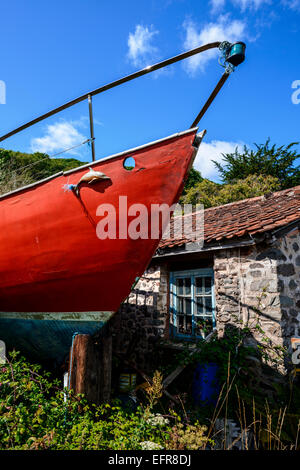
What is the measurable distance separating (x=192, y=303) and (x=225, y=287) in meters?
1.14

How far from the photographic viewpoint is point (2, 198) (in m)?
3.95

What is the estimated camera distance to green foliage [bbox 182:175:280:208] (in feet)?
52.4

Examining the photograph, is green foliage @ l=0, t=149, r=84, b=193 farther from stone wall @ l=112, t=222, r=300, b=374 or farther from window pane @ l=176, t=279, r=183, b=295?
stone wall @ l=112, t=222, r=300, b=374

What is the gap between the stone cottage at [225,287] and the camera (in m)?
4.81

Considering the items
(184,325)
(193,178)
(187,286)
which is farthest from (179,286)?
(193,178)

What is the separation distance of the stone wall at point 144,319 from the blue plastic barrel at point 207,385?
1.50 metres

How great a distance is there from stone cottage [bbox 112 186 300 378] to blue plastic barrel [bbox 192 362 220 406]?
0.71 metres

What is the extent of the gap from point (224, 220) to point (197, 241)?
1578 millimetres

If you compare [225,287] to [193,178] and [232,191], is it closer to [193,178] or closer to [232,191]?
[232,191]

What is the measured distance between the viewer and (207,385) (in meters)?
4.78

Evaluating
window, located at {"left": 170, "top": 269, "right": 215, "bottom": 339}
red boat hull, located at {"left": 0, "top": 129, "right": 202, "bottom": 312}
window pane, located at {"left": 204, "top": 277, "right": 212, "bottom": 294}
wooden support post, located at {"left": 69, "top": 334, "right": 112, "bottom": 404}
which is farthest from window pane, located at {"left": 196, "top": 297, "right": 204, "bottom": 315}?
wooden support post, located at {"left": 69, "top": 334, "right": 112, "bottom": 404}
